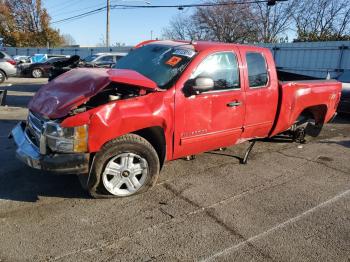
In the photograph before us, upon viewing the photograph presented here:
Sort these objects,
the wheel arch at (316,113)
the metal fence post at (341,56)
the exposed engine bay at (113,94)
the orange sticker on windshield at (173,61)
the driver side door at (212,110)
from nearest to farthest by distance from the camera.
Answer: the exposed engine bay at (113,94), the driver side door at (212,110), the orange sticker on windshield at (173,61), the wheel arch at (316,113), the metal fence post at (341,56)

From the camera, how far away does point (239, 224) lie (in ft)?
11.9

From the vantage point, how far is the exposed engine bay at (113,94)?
151 inches

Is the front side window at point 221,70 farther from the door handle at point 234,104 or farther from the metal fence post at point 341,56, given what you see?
the metal fence post at point 341,56

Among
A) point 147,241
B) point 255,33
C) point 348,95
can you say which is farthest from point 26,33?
point 147,241

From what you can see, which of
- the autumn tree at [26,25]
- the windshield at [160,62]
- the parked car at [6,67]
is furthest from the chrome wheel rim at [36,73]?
the autumn tree at [26,25]

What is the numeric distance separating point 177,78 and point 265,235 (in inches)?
80.5

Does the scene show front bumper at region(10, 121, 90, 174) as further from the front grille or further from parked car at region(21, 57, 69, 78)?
parked car at region(21, 57, 69, 78)

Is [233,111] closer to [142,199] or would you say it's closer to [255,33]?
[142,199]

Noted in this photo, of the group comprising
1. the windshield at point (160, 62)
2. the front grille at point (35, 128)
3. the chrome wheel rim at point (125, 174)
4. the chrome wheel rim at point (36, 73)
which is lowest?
the chrome wheel rim at point (36, 73)

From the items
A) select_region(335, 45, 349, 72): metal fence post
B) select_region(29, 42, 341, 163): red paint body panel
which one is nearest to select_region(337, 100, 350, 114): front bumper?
select_region(29, 42, 341, 163): red paint body panel

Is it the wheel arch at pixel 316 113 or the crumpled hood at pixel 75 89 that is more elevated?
the crumpled hood at pixel 75 89

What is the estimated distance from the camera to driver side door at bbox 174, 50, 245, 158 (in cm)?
436

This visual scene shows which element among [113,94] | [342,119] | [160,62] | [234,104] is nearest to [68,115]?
[113,94]

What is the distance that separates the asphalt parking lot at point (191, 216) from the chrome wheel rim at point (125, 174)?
0.14 metres
